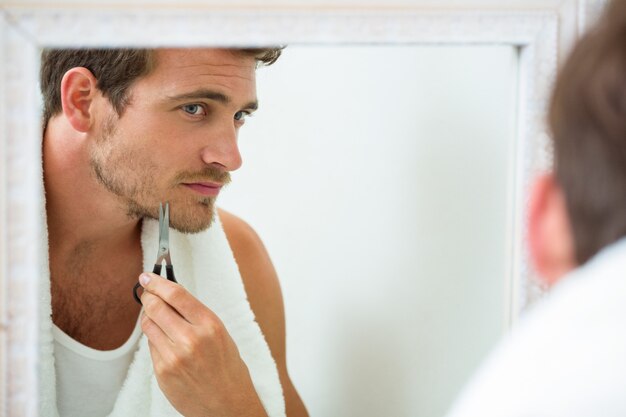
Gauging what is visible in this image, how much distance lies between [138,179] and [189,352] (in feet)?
0.53

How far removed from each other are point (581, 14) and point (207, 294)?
435 millimetres

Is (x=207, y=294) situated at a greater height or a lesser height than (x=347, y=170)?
lesser

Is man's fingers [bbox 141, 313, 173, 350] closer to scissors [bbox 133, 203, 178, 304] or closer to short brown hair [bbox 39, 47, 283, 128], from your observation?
scissors [bbox 133, 203, 178, 304]

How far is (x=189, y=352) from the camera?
62 cm

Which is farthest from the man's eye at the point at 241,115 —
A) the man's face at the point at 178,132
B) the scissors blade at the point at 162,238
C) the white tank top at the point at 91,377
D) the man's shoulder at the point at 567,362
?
the man's shoulder at the point at 567,362

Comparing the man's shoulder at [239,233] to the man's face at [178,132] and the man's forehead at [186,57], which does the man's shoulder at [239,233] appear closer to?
the man's face at [178,132]

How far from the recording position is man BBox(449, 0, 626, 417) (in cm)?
36

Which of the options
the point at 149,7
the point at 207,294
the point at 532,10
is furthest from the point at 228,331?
the point at 532,10

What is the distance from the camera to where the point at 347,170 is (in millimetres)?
628

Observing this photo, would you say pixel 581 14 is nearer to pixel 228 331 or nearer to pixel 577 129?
pixel 577 129

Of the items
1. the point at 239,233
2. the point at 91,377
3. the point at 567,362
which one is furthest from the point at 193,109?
the point at 567,362

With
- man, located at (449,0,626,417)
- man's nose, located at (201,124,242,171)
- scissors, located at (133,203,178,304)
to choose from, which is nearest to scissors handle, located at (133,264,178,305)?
scissors, located at (133,203,178,304)

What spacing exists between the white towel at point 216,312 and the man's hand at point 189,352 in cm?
2

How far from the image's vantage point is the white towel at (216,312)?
0.64 m
